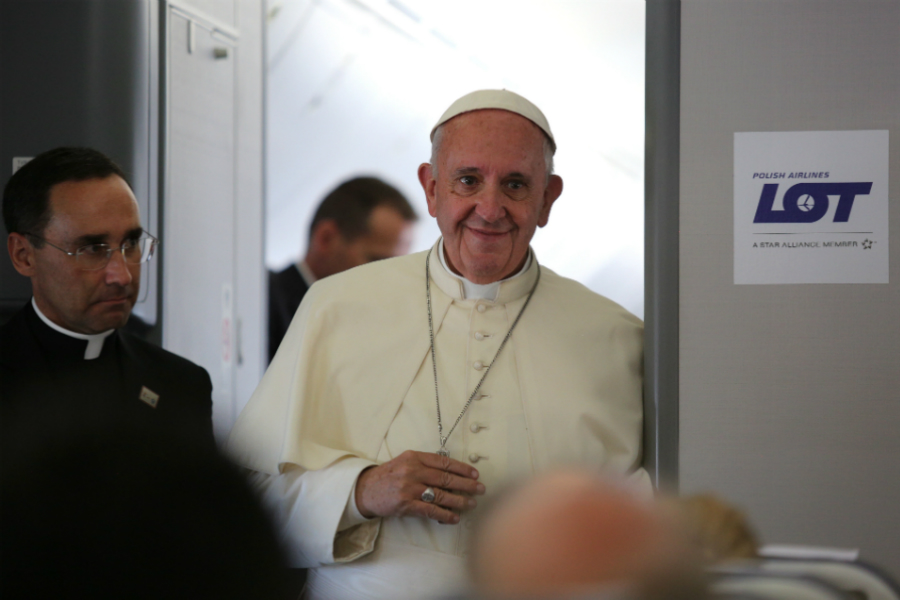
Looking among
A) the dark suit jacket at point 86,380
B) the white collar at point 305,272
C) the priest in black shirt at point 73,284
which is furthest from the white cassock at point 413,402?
the white collar at point 305,272

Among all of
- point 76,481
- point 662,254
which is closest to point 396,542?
point 662,254

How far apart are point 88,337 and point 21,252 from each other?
1.24 feet

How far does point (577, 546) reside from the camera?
1.56 feet

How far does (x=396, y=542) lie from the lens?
7.91 feet

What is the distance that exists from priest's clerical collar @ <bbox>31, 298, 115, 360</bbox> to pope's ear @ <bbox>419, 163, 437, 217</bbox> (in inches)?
50.5

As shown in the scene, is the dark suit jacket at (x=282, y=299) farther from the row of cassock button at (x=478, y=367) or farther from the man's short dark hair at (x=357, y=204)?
the row of cassock button at (x=478, y=367)

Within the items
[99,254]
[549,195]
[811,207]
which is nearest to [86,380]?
[99,254]

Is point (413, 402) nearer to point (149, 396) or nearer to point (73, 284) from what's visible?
point (149, 396)

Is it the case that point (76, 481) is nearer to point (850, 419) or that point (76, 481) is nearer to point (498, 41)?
point (850, 419)

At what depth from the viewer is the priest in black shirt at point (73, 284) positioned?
2.87m

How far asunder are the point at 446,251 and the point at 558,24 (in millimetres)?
3473

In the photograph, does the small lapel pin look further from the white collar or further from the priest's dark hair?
the white collar

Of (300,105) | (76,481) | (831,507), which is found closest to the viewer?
(76,481)

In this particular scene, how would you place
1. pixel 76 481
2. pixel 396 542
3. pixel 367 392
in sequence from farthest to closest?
pixel 367 392, pixel 396 542, pixel 76 481
